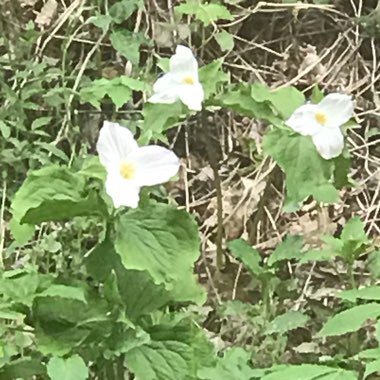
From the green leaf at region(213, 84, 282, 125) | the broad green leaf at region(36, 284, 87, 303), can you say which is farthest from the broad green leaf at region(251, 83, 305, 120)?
the broad green leaf at region(36, 284, 87, 303)

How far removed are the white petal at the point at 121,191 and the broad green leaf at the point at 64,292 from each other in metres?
0.13

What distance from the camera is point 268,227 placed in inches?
73.7

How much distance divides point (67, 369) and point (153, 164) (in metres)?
0.28

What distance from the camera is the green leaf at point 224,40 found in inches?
78.0

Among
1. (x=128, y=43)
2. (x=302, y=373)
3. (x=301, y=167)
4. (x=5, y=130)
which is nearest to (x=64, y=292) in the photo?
(x=302, y=373)

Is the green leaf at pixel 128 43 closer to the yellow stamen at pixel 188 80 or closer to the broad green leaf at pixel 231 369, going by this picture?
the yellow stamen at pixel 188 80

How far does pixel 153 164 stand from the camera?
126 centimetres

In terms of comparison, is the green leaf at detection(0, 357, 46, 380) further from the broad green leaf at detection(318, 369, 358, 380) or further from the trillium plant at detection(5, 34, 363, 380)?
the broad green leaf at detection(318, 369, 358, 380)

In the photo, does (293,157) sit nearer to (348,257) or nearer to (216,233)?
(348,257)

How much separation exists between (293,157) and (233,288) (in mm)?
390

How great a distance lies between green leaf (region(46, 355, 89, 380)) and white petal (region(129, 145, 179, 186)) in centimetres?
24

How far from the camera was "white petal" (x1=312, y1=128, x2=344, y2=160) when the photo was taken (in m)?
1.43

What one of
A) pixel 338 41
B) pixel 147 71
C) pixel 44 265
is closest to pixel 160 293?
pixel 44 265

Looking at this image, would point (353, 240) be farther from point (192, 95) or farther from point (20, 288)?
point (20, 288)
